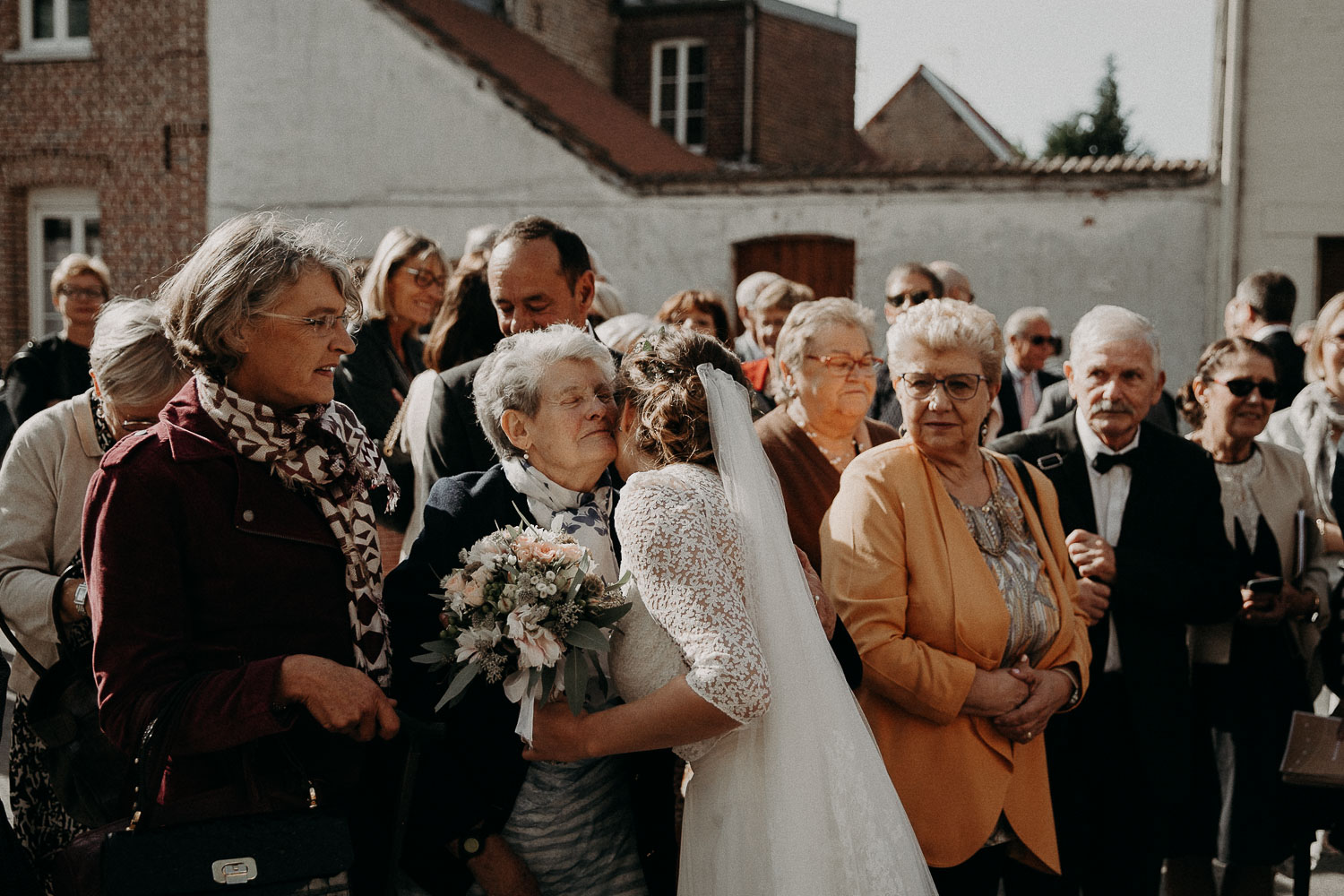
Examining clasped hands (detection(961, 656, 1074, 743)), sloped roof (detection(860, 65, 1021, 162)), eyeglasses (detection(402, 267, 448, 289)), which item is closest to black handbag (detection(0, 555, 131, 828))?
clasped hands (detection(961, 656, 1074, 743))

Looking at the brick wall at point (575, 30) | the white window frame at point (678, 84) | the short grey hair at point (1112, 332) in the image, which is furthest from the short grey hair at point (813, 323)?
the white window frame at point (678, 84)

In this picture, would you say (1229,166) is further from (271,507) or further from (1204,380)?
(271,507)

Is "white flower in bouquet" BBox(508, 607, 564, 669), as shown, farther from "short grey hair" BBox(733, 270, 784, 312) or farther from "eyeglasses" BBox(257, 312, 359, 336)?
"short grey hair" BBox(733, 270, 784, 312)

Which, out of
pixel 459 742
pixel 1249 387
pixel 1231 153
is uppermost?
pixel 1231 153

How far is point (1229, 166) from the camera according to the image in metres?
12.7

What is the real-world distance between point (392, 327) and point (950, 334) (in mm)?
→ 3014

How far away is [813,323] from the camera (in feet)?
14.0

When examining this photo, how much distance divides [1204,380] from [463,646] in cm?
320

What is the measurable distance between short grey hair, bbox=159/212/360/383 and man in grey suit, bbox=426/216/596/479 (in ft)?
4.02

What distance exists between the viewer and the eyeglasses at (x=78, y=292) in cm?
702

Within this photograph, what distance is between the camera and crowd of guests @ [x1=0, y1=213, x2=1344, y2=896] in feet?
7.94

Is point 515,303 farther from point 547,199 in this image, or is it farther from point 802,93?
point 802,93

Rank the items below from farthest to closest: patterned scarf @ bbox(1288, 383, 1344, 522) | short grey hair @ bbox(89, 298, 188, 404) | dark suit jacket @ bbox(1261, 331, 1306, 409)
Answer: dark suit jacket @ bbox(1261, 331, 1306, 409)
patterned scarf @ bbox(1288, 383, 1344, 522)
short grey hair @ bbox(89, 298, 188, 404)

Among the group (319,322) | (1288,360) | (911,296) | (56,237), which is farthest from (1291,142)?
(56,237)
